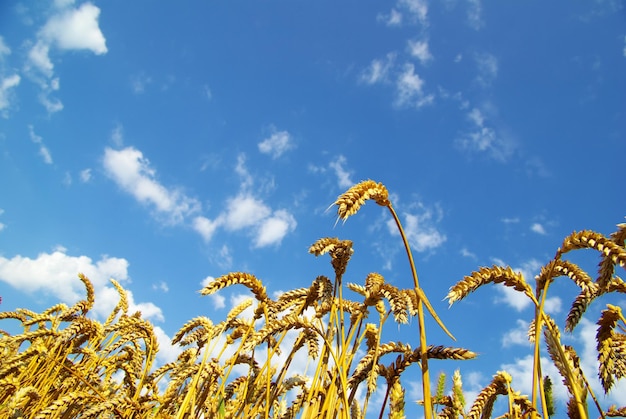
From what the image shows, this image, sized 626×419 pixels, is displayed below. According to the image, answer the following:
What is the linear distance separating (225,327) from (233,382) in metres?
0.78

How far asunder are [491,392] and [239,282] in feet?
6.94

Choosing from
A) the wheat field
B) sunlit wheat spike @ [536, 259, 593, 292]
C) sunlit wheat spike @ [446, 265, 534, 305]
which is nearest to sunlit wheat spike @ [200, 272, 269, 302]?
the wheat field

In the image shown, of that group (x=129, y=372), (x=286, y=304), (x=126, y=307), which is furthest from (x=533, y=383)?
(x=126, y=307)

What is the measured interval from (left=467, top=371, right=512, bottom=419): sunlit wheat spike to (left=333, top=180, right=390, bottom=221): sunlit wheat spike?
4.56ft

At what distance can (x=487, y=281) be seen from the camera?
2074 millimetres

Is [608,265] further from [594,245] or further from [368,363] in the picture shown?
[368,363]

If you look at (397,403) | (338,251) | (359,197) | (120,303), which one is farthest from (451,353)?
(120,303)

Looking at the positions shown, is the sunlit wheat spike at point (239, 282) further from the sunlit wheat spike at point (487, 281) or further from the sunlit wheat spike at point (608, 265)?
the sunlit wheat spike at point (608, 265)

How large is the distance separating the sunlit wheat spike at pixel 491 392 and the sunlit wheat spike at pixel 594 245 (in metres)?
0.94

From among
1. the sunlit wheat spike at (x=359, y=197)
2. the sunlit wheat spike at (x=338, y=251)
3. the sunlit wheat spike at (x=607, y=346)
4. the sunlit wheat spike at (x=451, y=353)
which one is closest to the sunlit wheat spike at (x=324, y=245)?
the sunlit wheat spike at (x=338, y=251)

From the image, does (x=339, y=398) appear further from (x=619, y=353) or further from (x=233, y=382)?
(x=233, y=382)

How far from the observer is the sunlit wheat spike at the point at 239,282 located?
3.22 metres

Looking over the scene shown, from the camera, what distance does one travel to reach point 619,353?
6.88ft

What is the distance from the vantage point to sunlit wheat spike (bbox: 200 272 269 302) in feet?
10.6
